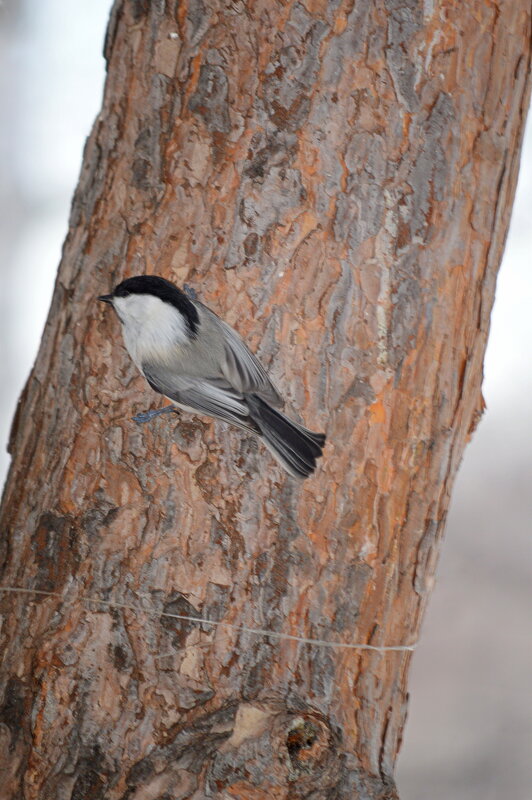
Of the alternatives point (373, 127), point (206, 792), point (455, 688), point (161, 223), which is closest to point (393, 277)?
point (373, 127)

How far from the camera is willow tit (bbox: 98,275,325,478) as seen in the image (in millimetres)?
927

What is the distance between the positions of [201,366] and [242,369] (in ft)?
0.19

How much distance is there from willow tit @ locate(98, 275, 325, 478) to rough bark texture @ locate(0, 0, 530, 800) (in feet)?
0.11

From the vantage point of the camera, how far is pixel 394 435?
0.98m

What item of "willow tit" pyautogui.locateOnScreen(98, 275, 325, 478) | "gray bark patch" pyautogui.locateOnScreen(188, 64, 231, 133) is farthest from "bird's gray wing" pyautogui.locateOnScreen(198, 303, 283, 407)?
"gray bark patch" pyautogui.locateOnScreen(188, 64, 231, 133)

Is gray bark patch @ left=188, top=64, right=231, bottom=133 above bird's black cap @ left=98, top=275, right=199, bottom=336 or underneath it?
above

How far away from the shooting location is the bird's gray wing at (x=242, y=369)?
3.11 ft

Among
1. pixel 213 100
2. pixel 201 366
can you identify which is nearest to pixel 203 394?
pixel 201 366

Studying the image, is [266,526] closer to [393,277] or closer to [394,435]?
[394,435]

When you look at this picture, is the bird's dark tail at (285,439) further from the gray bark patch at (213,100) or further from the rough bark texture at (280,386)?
the gray bark patch at (213,100)

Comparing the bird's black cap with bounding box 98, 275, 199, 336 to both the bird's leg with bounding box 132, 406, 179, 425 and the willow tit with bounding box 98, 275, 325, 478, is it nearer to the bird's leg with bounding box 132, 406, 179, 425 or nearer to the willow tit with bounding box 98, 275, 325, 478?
the willow tit with bounding box 98, 275, 325, 478

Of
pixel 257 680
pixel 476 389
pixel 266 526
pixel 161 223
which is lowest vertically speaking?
pixel 257 680

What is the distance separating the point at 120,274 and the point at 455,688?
56.3 inches

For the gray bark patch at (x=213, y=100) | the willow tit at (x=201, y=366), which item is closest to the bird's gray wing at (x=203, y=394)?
the willow tit at (x=201, y=366)
